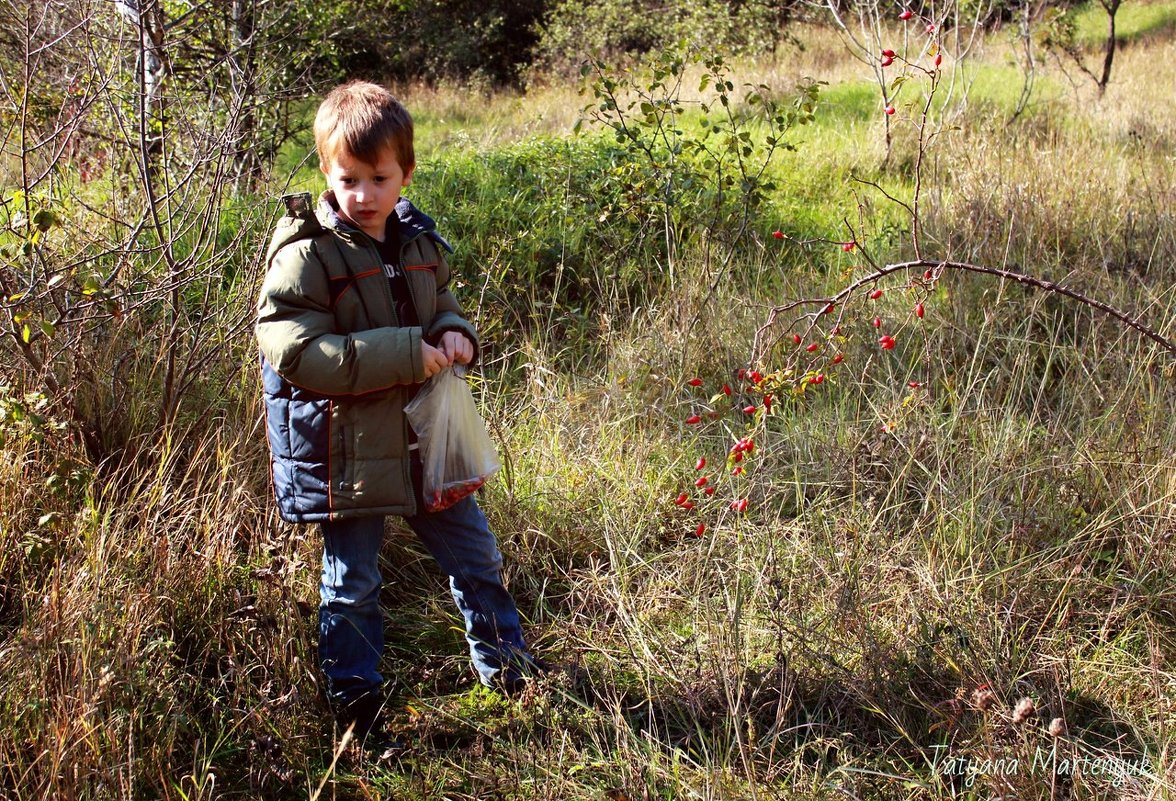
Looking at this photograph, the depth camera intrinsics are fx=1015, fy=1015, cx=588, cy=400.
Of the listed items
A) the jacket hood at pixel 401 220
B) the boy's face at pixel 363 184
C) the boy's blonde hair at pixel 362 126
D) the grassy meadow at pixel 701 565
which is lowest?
the grassy meadow at pixel 701 565

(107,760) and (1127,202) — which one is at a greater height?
(1127,202)

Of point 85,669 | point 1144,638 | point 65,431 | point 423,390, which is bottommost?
point 1144,638

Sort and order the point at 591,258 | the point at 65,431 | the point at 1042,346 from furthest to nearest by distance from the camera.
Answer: the point at 591,258 < the point at 1042,346 < the point at 65,431

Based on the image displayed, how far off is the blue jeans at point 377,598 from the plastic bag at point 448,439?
101 millimetres

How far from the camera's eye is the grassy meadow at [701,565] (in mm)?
2146

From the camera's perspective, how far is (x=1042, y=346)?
150 inches

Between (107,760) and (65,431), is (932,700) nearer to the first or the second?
(107,760)

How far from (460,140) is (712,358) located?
390 centimetres

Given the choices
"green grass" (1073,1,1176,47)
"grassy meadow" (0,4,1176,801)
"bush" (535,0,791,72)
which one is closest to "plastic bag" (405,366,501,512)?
"grassy meadow" (0,4,1176,801)

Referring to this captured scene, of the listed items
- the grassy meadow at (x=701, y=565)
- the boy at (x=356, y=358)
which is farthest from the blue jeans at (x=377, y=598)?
the grassy meadow at (x=701, y=565)

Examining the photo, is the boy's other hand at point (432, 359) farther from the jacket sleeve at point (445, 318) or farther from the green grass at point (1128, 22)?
the green grass at point (1128, 22)

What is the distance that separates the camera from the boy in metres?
2.10

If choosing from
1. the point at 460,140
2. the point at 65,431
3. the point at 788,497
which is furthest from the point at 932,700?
the point at 460,140

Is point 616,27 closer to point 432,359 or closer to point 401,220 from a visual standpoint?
point 401,220
